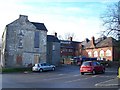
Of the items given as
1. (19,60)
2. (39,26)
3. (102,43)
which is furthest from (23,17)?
(102,43)

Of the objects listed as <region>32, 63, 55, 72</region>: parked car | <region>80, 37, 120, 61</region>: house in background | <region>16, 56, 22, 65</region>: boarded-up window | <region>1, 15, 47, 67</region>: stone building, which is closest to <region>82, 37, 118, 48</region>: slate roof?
<region>80, 37, 120, 61</region>: house in background

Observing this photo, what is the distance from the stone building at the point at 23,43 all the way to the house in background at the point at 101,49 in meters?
24.1

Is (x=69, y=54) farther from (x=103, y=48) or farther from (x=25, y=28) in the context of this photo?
(x=25, y=28)

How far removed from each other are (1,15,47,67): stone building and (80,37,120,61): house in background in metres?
24.1

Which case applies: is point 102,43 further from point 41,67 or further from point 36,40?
point 41,67

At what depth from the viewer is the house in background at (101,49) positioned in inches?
3219

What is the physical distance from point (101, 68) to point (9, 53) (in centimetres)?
2718

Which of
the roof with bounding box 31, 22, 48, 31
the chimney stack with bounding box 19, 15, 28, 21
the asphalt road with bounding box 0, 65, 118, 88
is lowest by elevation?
the asphalt road with bounding box 0, 65, 118, 88

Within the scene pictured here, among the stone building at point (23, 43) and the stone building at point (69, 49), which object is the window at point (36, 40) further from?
the stone building at point (69, 49)

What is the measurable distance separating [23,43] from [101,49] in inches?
1367

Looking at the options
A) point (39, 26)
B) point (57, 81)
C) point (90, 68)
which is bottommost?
point (57, 81)

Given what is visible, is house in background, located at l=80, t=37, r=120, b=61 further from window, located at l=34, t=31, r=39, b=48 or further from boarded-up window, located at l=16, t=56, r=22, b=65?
boarded-up window, located at l=16, t=56, r=22, b=65

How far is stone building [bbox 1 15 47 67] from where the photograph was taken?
57375 millimetres

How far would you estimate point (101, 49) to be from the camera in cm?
8694
